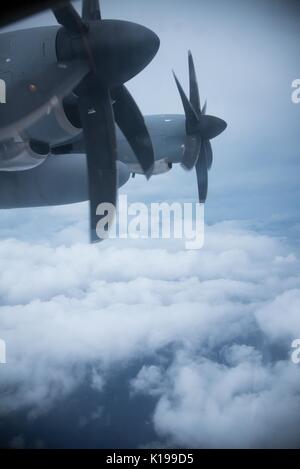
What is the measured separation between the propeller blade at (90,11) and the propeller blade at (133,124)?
0.64 metres

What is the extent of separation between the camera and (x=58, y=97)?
10.4ft

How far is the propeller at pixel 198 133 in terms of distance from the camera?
6.27m

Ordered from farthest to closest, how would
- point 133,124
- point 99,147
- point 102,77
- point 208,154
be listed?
point 208,154, point 133,124, point 99,147, point 102,77

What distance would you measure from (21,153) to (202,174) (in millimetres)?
3568

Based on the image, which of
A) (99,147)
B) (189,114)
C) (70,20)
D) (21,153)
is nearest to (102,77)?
(70,20)

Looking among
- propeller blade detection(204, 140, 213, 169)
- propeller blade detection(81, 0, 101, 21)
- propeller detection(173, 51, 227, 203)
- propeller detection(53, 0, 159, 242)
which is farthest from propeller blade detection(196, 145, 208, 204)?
propeller blade detection(81, 0, 101, 21)

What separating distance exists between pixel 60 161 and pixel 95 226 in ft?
4.71

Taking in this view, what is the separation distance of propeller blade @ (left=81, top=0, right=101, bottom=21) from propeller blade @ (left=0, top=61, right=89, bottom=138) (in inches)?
20.2

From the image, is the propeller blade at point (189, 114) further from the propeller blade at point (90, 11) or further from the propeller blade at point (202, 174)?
the propeller blade at point (90, 11)

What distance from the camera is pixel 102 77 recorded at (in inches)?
126

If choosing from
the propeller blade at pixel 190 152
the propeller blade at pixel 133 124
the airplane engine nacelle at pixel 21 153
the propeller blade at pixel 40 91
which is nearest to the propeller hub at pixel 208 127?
the propeller blade at pixel 190 152

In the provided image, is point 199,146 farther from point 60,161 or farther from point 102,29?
point 102,29

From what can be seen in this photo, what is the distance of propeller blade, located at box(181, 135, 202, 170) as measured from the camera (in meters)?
6.27

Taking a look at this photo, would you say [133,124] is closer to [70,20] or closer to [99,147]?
[99,147]
